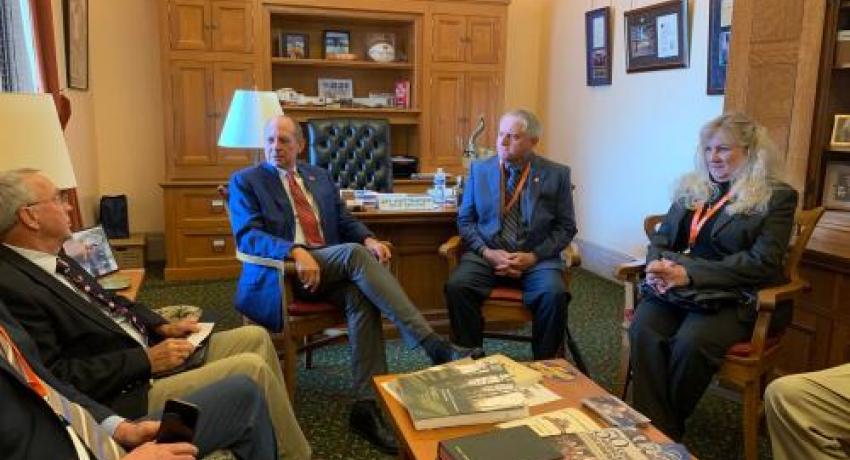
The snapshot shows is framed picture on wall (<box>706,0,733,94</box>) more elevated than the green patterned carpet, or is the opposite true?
framed picture on wall (<box>706,0,733,94</box>)

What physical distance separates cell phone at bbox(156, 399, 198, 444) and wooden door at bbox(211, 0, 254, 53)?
143 inches

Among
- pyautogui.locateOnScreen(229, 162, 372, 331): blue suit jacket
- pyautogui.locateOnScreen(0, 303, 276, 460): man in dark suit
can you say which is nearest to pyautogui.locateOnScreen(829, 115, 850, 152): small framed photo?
pyautogui.locateOnScreen(229, 162, 372, 331): blue suit jacket

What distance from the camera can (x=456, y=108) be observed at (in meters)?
5.18

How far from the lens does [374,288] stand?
8.31 ft

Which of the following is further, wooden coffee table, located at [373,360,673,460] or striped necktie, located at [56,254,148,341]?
striped necktie, located at [56,254,148,341]

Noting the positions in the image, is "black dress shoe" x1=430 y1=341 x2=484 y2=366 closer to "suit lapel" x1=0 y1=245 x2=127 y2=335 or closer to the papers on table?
the papers on table

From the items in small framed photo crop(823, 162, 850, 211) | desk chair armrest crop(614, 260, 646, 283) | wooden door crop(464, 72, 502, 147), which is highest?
wooden door crop(464, 72, 502, 147)

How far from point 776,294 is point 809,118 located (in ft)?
2.82

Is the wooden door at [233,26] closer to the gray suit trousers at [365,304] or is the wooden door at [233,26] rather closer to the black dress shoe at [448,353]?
the gray suit trousers at [365,304]

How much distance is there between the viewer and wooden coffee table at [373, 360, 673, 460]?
5.06 feet

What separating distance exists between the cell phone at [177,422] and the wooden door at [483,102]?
13.5 feet

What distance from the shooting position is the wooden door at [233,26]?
175 inches

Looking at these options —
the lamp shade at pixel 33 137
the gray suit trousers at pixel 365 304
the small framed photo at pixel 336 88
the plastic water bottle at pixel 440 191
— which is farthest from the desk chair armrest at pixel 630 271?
the small framed photo at pixel 336 88

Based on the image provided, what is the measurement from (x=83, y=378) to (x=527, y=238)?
187 centimetres
